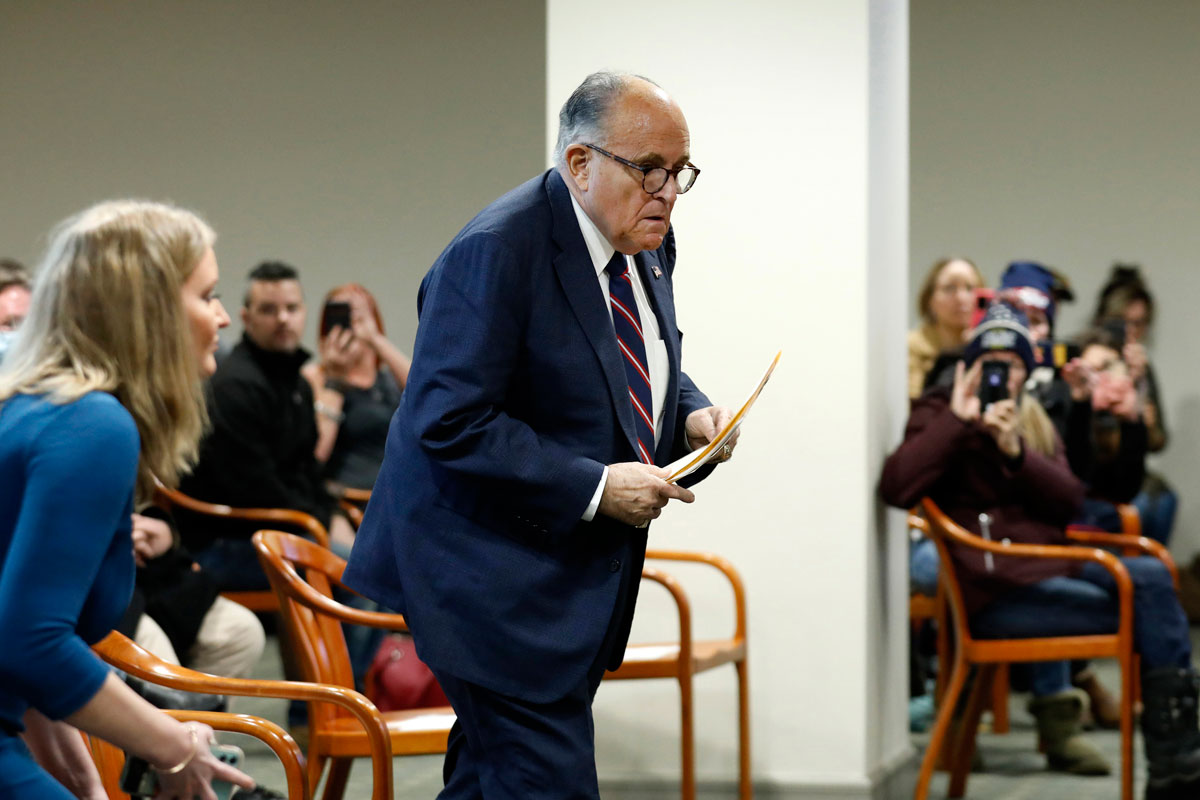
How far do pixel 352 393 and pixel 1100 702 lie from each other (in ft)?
9.17

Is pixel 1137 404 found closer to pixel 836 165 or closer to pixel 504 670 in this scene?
pixel 836 165

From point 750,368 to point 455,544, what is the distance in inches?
67.1

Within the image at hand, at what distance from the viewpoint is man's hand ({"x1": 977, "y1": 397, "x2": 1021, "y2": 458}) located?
3.77 metres

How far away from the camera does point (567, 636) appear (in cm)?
199

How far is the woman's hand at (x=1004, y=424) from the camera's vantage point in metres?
3.77

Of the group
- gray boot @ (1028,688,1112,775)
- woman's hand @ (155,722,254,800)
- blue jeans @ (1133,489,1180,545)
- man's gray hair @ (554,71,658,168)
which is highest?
man's gray hair @ (554,71,658,168)

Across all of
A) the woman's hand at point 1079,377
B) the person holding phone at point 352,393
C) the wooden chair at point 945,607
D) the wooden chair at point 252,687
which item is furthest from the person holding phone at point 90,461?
the woman's hand at point 1079,377

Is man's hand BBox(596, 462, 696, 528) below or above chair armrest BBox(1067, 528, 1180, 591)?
above

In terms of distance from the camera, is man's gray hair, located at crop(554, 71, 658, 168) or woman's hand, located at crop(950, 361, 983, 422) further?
woman's hand, located at crop(950, 361, 983, 422)

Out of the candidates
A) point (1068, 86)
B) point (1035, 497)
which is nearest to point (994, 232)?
point (1068, 86)

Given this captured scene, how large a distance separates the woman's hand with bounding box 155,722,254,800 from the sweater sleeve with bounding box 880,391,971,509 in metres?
2.35

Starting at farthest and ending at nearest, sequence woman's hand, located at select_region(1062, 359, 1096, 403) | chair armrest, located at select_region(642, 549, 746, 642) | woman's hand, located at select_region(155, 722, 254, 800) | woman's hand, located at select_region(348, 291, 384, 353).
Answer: woman's hand, located at select_region(1062, 359, 1096, 403)
woman's hand, located at select_region(348, 291, 384, 353)
chair armrest, located at select_region(642, 549, 746, 642)
woman's hand, located at select_region(155, 722, 254, 800)

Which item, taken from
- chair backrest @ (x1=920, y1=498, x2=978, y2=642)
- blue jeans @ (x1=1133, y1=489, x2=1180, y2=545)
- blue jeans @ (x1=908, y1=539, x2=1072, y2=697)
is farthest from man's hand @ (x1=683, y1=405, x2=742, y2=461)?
blue jeans @ (x1=1133, y1=489, x2=1180, y2=545)

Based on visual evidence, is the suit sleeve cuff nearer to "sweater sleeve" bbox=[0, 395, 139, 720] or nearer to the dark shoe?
A: "sweater sleeve" bbox=[0, 395, 139, 720]
